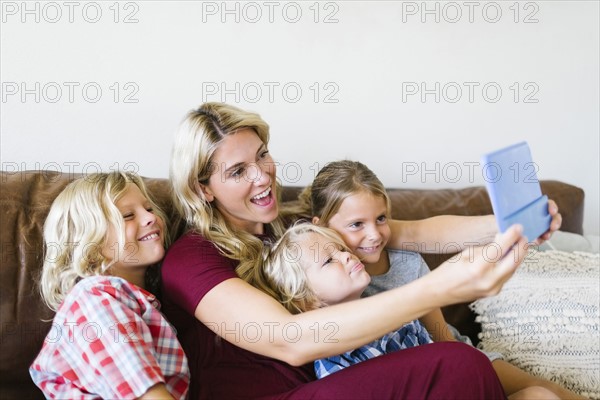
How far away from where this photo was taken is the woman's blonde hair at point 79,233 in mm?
1440

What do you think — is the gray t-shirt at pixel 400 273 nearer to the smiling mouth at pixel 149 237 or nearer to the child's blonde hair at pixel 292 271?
the child's blonde hair at pixel 292 271

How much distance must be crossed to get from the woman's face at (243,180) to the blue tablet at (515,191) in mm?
646

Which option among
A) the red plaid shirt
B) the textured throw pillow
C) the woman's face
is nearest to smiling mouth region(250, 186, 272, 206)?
the woman's face

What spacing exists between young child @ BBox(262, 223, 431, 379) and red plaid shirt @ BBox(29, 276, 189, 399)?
0.27 m

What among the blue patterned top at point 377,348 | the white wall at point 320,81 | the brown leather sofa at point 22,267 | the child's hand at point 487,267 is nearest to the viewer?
the child's hand at point 487,267

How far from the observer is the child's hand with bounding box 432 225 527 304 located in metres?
1.05

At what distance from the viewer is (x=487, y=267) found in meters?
1.05

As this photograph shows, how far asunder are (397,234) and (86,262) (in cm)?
80

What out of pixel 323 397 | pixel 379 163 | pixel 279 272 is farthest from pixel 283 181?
pixel 323 397

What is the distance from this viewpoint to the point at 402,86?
2.24 meters

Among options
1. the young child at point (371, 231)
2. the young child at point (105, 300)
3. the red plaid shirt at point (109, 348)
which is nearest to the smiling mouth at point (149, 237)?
the young child at point (105, 300)

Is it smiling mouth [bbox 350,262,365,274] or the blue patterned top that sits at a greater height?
smiling mouth [bbox 350,262,365,274]

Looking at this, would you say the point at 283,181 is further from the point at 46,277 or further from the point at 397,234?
the point at 46,277

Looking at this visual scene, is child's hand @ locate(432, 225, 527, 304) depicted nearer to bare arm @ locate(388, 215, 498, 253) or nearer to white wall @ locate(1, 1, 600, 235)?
bare arm @ locate(388, 215, 498, 253)
